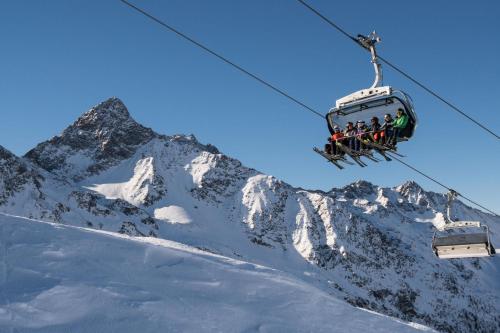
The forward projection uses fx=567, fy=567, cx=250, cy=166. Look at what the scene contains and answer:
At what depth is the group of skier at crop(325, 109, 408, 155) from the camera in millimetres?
18844

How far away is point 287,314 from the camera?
55.7 feet

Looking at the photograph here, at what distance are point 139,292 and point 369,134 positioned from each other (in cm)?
931

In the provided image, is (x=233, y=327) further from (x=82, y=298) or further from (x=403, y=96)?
(x=403, y=96)

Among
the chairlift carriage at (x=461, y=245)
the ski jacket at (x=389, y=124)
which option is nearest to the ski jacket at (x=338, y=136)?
the ski jacket at (x=389, y=124)

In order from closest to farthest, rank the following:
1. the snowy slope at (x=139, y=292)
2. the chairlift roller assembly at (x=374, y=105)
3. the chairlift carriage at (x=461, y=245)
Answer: the snowy slope at (x=139, y=292) → the chairlift roller assembly at (x=374, y=105) → the chairlift carriage at (x=461, y=245)

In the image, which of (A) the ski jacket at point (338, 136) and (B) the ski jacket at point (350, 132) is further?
(A) the ski jacket at point (338, 136)

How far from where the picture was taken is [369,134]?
19625 millimetres

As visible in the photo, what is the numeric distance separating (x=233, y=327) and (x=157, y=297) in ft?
8.22

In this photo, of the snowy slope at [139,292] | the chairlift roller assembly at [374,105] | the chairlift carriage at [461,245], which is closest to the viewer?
the snowy slope at [139,292]

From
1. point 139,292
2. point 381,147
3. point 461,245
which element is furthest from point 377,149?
point 139,292

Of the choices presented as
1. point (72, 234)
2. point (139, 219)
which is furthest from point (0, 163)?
point (72, 234)

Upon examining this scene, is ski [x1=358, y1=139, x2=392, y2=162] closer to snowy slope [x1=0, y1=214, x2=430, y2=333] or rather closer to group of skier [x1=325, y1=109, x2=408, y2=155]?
group of skier [x1=325, y1=109, x2=408, y2=155]

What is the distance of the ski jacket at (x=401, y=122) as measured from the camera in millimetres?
18656

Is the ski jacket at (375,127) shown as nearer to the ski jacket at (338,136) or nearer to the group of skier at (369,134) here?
the group of skier at (369,134)
